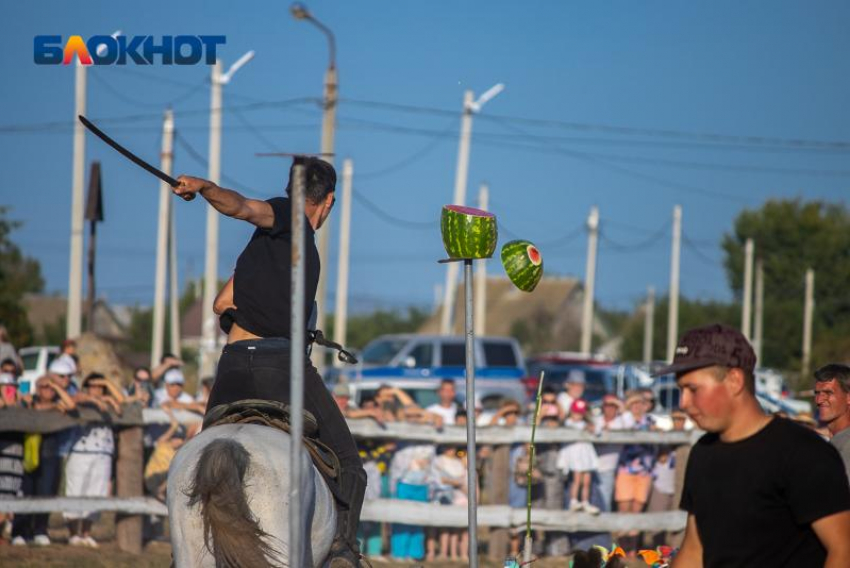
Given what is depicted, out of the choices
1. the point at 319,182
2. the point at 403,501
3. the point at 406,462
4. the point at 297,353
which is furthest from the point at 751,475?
the point at 406,462

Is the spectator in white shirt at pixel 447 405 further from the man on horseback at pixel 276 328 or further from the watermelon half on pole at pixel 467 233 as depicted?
the man on horseback at pixel 276 328

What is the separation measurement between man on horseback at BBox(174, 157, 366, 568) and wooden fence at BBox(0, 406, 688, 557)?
652 cm

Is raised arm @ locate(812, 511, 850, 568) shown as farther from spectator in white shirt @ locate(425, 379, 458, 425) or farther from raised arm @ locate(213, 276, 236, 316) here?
spectator in white shirt @ locate(425, 379, 458, 425)

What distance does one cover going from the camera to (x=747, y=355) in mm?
4461

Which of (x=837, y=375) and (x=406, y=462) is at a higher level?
(x=837, y=375)

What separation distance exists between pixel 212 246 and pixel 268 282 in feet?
86.1

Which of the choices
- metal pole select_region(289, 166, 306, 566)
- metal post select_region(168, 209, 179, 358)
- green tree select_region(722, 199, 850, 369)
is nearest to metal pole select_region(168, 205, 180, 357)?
metal post select_region(168, 209, 179, 358)

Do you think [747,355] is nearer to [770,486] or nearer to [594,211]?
[770,486]

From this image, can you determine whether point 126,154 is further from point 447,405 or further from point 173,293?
point 173,293

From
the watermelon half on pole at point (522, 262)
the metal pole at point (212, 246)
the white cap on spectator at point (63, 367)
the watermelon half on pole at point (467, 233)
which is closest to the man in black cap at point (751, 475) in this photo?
the watermelon half on pole at point (467, 233)

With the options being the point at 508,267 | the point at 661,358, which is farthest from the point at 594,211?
the point at 508,267

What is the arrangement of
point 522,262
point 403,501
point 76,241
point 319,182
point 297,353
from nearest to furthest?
point 297,353 → point 319,182 → point 522,262 → point 403,501 → point 76,241

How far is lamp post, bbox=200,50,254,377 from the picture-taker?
28.7 metres

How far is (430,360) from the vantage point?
30.3 metres
